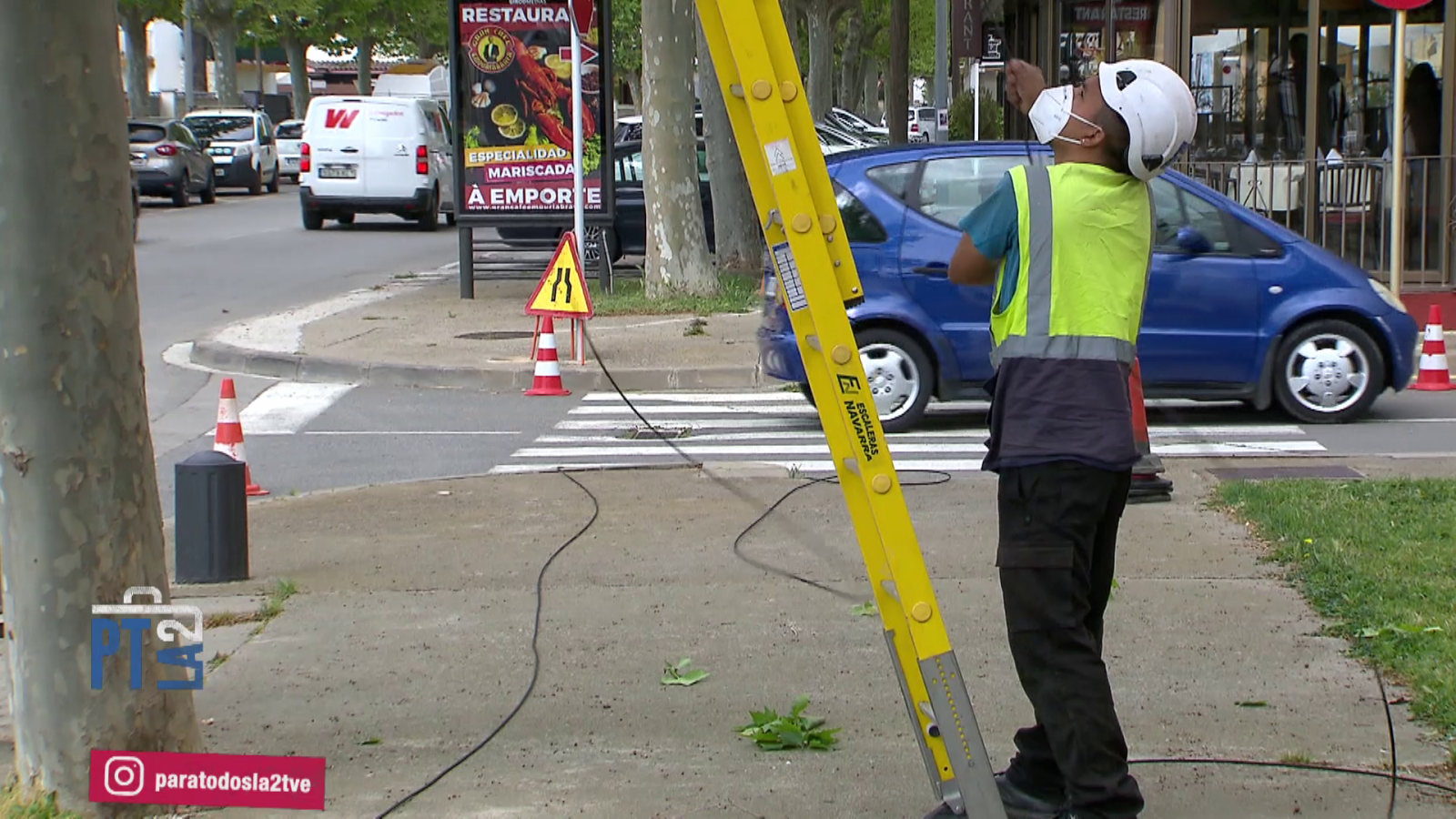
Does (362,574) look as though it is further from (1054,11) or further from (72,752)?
(1054,11)

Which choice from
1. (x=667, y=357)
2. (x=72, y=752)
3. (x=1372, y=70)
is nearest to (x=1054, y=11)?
(x=1372, y=70)

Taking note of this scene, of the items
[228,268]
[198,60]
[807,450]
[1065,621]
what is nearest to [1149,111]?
[1065,621]

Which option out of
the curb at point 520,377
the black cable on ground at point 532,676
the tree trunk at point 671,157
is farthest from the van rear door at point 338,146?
the black cable on ground at point 532,676

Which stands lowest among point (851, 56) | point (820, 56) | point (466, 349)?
point (466, 349)

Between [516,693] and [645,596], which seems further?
[645,596]

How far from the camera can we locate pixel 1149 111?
384 centimetres

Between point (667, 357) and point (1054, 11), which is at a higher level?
point (1054, 11)

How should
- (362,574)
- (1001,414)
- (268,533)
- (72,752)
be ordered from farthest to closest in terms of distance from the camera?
(268,533), (362,574), (72,752), (1001,414)

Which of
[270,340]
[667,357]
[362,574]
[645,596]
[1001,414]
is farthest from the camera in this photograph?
[270,340]

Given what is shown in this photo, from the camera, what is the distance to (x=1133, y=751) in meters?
4.88

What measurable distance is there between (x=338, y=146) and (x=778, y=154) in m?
26.1

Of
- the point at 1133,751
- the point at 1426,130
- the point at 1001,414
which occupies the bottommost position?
the point at 1133,751

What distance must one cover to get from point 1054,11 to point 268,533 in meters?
15.6

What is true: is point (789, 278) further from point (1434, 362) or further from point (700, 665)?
point (1434, 362)
